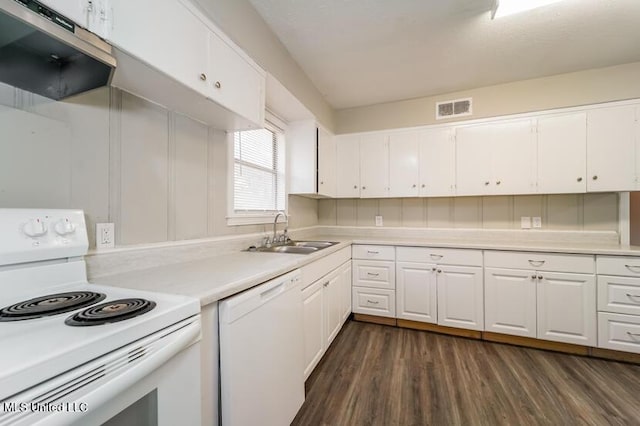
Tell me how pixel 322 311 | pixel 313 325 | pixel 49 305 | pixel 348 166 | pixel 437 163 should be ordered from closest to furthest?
pixel 49 305 → pixel 313 325 → pixel 322 311 → pixel 437 163 → pixel 348 166

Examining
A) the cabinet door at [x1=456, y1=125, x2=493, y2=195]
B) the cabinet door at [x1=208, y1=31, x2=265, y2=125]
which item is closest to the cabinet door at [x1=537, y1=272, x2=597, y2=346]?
the cabinet door at [x1=456, y1=125, x2=493, y2=195]

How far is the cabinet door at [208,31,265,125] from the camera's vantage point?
4.50ft

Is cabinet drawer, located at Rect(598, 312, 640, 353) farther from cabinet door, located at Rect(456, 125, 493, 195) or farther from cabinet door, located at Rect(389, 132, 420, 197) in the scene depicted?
cabinet door, located at Rect(389, 132, 420, 197)

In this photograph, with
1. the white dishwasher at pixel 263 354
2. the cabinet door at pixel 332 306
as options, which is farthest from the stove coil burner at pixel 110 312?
the cabinet door at pixel 332 306

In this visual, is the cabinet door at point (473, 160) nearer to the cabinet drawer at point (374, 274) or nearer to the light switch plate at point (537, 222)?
the light switch plate at point (537, 222)

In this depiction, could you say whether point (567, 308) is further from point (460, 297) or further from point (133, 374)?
point (133, 374)

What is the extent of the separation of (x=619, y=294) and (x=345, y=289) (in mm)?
2218

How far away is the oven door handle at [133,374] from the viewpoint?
50 cm

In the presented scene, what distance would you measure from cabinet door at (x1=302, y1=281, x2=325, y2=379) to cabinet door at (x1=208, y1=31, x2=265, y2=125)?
1.21m

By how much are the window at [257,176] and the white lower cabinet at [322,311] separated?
0.78 m

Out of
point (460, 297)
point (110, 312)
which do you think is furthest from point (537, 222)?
point (110, 312)

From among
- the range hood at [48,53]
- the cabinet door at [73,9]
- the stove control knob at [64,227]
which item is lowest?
the stove control knob at [64,227]

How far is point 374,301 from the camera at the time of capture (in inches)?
112

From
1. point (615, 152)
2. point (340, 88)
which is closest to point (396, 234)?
point (340, 88)
